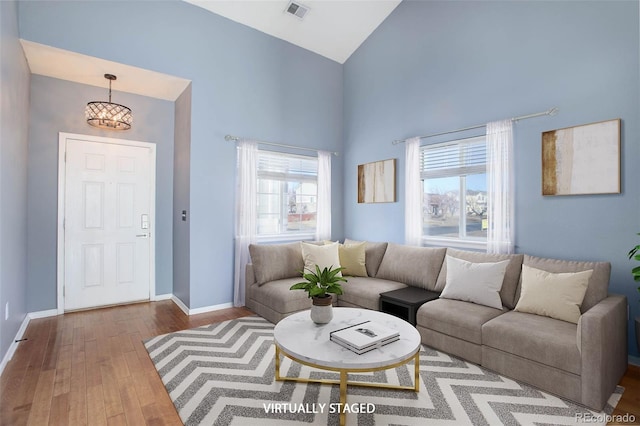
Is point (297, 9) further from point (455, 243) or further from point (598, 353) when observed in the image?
point (598, 353)

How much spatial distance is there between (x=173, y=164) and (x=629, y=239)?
489cm

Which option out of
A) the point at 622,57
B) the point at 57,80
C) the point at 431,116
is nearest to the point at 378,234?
the point at 431,116

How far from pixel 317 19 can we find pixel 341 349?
414cm

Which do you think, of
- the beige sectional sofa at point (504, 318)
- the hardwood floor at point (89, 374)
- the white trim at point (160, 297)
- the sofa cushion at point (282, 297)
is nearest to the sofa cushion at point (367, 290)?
the beige sectional sofa at point (504, 318)

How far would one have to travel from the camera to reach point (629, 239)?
2539 mm

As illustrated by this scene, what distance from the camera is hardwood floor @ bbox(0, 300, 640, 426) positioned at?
192cm

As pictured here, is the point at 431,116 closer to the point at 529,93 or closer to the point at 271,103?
the point at 529,93

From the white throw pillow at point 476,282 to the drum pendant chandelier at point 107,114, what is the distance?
3.94m

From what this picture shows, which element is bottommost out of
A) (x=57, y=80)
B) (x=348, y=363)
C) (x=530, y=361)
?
(x=530, y=361)

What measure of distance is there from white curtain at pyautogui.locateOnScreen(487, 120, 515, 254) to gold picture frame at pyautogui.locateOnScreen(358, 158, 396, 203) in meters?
1.30

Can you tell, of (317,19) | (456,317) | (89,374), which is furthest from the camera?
(317,19)

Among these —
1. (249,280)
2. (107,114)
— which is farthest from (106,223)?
(249,280)

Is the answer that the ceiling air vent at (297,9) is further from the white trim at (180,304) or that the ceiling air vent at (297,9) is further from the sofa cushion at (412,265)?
the white trim at (180,304)

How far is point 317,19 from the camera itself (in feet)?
14.1
